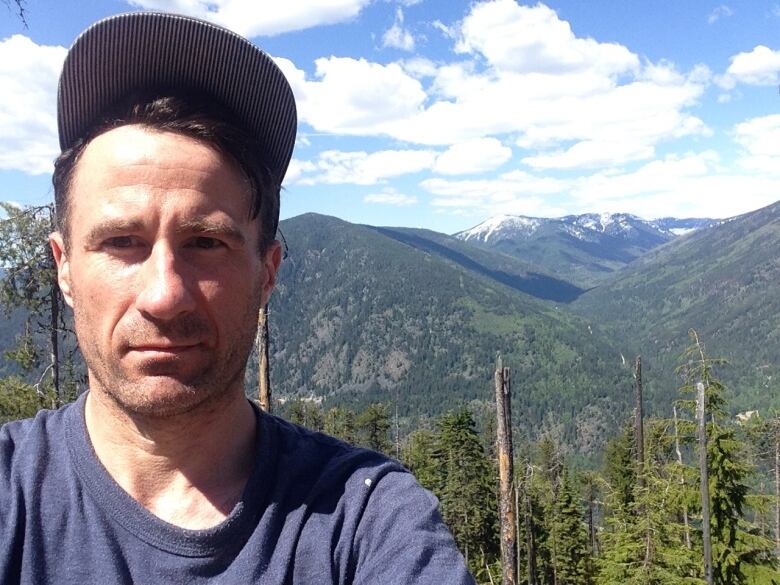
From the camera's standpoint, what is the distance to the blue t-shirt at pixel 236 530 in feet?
4.66

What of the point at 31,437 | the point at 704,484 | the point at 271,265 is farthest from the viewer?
the point at 704,484

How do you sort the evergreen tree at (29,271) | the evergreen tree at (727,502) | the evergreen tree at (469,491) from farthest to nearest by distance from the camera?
the evergreen tree at (469,491) → the evergreen tree at (727,502) → the evergreen tree at (29,271)

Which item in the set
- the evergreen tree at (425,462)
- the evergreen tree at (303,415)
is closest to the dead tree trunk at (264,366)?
the evergreen tree at (425,462)

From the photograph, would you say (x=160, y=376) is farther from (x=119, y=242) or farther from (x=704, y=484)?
(x=704, y=484)

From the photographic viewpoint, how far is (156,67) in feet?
5.46

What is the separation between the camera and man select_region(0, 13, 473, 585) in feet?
4.80

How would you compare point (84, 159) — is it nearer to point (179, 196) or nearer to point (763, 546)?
point (179, 196)

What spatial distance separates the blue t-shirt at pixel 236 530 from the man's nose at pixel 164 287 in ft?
1.53

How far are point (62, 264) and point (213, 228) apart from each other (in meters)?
0.50

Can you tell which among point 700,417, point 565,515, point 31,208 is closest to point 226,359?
point 31,208

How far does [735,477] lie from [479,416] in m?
179

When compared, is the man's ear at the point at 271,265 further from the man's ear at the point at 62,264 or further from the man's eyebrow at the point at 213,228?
the man's ear at the point at 62,264

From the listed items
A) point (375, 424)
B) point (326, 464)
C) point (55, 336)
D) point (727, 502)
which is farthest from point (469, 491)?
point (326, 464)

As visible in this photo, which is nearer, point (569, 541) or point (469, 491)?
point (469, 491)
